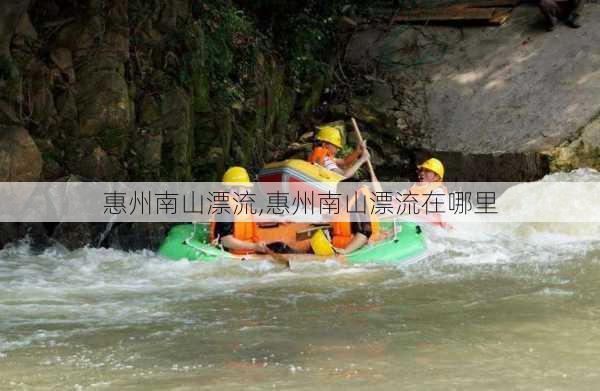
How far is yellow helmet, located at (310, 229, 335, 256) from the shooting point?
8.30 m

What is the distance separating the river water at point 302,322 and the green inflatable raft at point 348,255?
0.13 meters

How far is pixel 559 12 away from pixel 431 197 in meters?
6.05

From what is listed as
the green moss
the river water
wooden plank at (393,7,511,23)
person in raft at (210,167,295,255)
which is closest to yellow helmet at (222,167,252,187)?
person in raft at (210,167,295,255)

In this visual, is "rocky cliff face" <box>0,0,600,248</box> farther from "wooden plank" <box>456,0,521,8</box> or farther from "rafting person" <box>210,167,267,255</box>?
"rafting person" <box>210,167,267,255</box>

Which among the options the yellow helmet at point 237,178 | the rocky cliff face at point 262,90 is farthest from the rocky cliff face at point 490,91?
the yellow helmet at point 237,178

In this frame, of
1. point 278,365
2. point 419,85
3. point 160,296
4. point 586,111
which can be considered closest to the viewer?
point 278,365

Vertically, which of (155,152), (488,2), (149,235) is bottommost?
(149,235)

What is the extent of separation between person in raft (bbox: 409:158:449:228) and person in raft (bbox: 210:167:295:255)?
174 cm

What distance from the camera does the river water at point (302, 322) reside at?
5066mm

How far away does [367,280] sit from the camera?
7.73 m

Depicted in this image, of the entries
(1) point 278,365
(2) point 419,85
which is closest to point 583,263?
(1) point 278,365

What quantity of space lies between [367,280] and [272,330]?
1.80m

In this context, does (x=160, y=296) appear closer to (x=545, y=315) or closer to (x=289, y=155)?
(x=545, y=315)

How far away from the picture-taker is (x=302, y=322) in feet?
20.6
